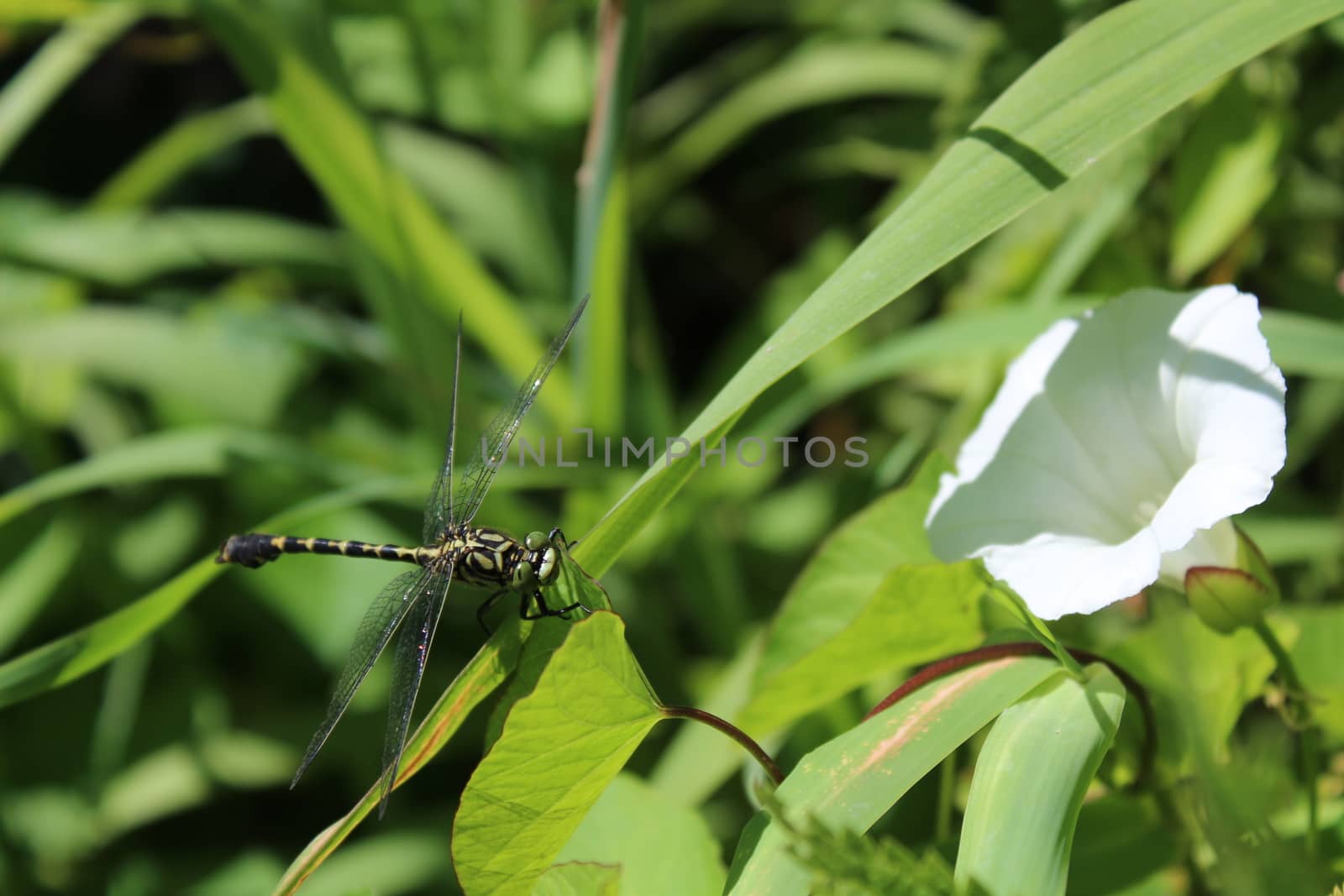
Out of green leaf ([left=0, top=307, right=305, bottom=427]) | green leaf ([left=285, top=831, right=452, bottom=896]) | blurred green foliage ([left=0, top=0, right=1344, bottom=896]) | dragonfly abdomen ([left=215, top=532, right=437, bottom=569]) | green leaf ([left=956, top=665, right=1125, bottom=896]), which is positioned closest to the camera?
green leaf ([left=956, top=665, right=1125, bottom=896])

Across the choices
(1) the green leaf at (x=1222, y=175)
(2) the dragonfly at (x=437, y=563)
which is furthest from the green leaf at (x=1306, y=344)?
(2) the dragonfly at (x=437, y=563)

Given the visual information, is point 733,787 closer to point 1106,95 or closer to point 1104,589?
point 1104,589

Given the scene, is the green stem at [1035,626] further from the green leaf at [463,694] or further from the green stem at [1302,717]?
the green leaf at [463,694]

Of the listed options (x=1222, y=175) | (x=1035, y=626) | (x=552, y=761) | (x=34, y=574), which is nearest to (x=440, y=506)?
(x=552, y=761)

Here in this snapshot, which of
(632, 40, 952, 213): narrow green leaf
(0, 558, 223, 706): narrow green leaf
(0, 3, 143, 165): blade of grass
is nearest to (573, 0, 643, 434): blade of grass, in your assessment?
(632, 40, 952, 213): narrow green leaf

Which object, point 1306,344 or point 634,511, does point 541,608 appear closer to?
point 634,511

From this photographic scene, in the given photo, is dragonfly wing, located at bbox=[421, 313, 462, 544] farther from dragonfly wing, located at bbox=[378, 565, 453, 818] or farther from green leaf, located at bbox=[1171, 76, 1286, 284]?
green leaf, located at bbox=[1171, 76, 1286, 284]
